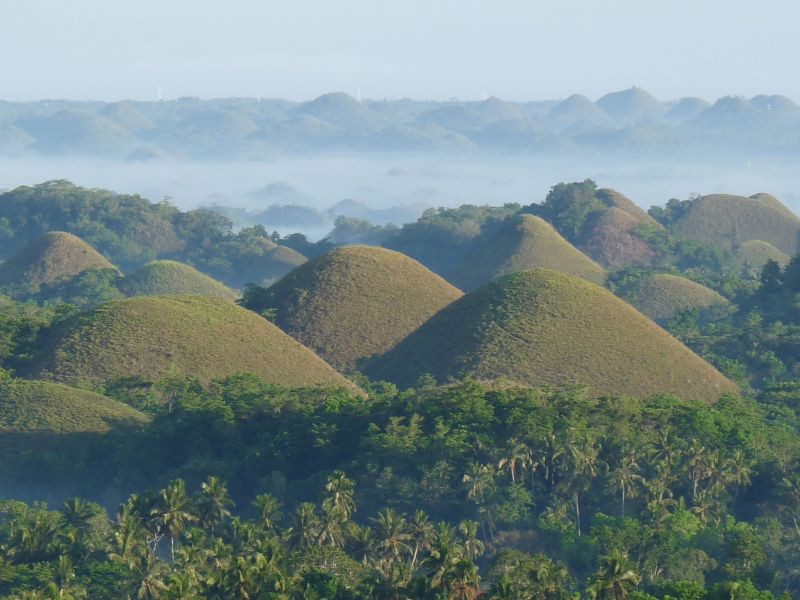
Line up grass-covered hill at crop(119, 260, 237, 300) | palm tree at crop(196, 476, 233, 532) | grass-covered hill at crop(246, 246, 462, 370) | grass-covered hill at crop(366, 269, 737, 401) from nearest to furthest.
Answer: palm tree at crop(196, 476, 233, 532) < grass-covered hill at crop(366, 269, 737, 401) < grass-covered hill at crop(246, 246, 462, 370) < grass-covered hill at crop(119, 260, 237, 300)

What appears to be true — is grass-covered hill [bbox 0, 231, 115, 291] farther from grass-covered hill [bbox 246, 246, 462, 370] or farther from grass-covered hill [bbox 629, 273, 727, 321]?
grass-covered hill [bbox 629, 273, 727, 321]

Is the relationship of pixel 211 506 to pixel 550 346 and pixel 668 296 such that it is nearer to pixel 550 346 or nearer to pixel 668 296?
pixel 550 346

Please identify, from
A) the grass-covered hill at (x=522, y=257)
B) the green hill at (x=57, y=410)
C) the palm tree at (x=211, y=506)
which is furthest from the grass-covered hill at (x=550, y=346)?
the grass-covered hill at (x=522, y=257)

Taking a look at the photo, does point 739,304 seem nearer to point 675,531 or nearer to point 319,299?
point 319,299

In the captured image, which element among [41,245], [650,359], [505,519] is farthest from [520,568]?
[41,245]

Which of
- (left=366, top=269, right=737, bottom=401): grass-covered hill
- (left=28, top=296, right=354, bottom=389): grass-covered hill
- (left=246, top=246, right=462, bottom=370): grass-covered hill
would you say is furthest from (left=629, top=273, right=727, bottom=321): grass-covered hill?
(left=28, top=296, right=354, bottom=389): grass-covered hill

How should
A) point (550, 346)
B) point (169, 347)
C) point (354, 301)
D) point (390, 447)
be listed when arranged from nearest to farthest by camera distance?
point (390, 447) < point (169, 347) < point (550, 346) < point (354, 301)

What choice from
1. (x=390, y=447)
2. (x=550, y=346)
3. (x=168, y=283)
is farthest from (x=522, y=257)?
(x=390, y=447)
